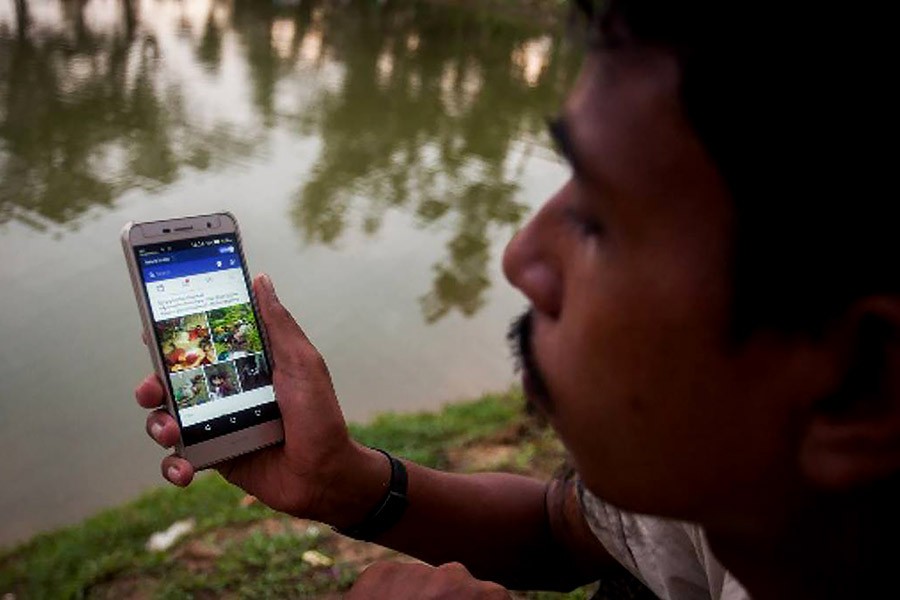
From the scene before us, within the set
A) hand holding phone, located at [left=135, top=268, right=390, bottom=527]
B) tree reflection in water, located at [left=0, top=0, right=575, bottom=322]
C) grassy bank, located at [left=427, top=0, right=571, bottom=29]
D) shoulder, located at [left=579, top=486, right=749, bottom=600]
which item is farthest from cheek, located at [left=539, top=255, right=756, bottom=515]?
grassy bank, located at [left=427, top=0, right=571, bottom=29]

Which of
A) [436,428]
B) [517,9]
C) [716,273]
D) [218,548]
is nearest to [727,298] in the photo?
[716,273]

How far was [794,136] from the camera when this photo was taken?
0.77 m

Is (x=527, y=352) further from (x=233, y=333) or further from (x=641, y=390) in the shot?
(x=233, y=333)

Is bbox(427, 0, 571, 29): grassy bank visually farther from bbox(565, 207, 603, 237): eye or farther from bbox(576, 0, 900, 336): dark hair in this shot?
bbox(576, 0, 900, 336): dark hair

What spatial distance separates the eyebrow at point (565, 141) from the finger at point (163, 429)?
1.07 meters

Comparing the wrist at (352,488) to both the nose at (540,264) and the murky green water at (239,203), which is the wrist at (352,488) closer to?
the nose at (540,264)

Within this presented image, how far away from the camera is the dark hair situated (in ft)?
2.47

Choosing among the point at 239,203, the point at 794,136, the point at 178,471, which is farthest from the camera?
the point at 239,203

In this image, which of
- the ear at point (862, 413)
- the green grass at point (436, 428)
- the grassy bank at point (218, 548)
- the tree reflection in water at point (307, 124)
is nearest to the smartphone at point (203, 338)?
the ear at point (862, 413)

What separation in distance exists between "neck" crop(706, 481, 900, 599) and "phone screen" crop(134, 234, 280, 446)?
1.06 metres

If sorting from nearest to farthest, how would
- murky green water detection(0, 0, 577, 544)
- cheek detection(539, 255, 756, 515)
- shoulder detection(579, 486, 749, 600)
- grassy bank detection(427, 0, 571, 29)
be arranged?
cheek detection(539, 255, 756, 515) < shoulder detection(579, 486, 749, 600) < murky green water detection(0, 0, 577, 544) < grassy bank detection(427, 0, 571, 29)

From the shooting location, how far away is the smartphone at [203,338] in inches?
65.7

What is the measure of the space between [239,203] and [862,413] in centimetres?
719

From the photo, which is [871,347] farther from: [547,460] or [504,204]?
[504,204]
